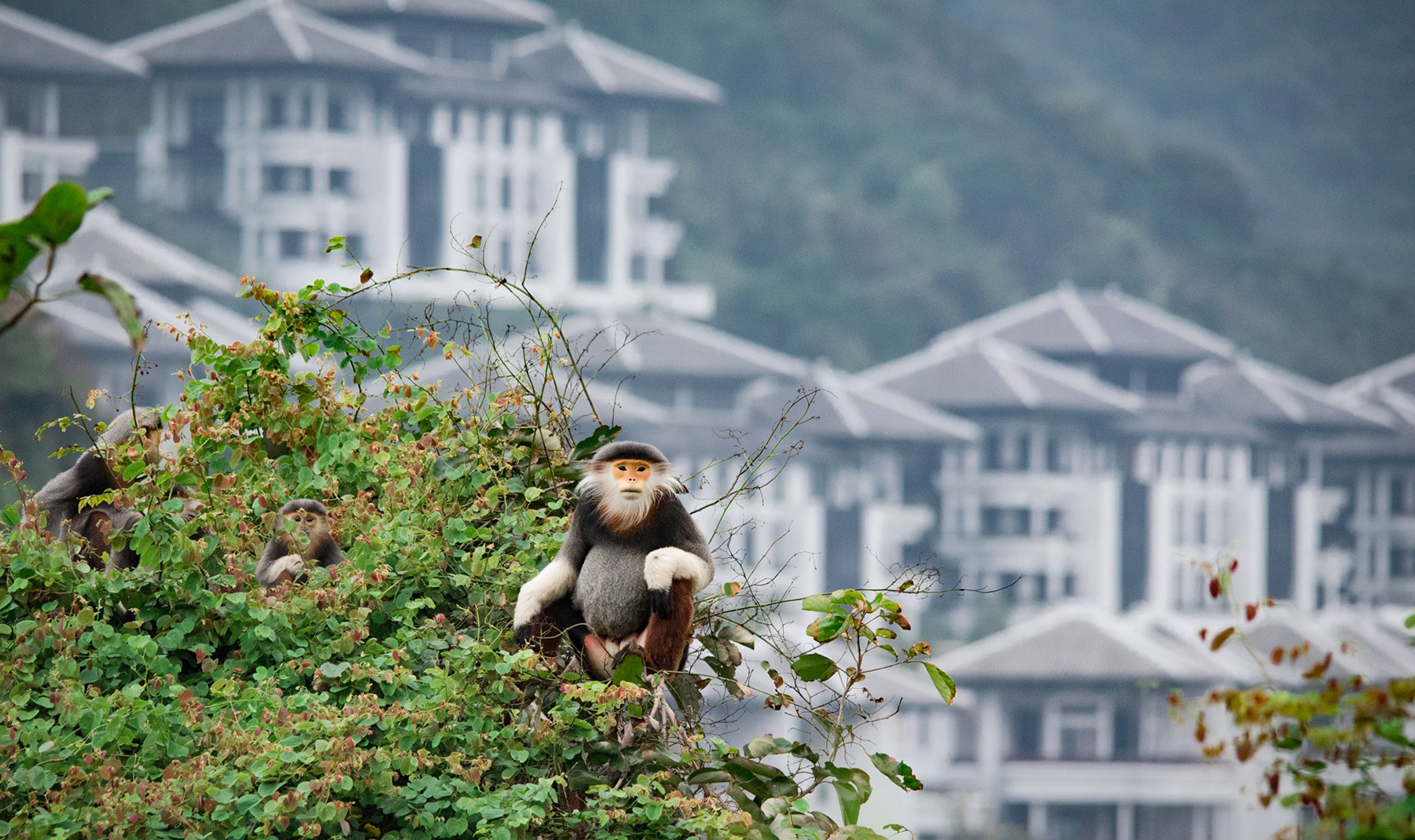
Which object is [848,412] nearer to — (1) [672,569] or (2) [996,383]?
(2) [996,383]

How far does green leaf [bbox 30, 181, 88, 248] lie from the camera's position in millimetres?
1640

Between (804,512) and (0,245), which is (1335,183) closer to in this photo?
(804,512)

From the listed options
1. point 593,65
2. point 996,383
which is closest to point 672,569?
point 996,383

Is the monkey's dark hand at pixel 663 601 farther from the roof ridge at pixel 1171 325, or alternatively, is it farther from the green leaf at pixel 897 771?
the roof ridge at pixel 1171 325

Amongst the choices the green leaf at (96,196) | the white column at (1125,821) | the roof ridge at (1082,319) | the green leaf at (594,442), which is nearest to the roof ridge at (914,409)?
the roof ridge at (1082,319)

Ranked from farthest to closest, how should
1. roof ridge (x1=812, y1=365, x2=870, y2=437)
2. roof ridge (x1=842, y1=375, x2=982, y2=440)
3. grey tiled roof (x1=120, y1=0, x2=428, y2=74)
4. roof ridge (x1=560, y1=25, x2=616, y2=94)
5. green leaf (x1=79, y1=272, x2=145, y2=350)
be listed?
roof ridge (x1=560, y1=25, x2=616, y2=94), grey tiled roof (x1=120, y1=0, x2=428, y2=74), roof ridge (x1=842, y1=375, x2=982, y2=440), roof ridge (x1=812, y1=365, x2=870, y2=437), green leaf (x1=79, y1=272, x2=145, y2=350)

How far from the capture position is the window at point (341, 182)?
3978cm

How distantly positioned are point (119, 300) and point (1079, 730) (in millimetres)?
31646

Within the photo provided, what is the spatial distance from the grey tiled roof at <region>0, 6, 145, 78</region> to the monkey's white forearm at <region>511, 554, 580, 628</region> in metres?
37.9

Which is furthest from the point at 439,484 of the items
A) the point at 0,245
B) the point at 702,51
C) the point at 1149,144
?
the point at 1149,144

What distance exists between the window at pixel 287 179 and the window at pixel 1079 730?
21.6 meters

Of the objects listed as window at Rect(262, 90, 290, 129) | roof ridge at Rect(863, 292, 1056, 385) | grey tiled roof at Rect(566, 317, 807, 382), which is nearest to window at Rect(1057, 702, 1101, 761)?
grey tiled roof at Rect(566, 317, 807, 382)

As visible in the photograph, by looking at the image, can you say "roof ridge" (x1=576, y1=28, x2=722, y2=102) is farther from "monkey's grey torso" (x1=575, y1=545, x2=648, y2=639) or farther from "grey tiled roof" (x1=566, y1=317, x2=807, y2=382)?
"monkey's grey torso" (x1=575, y1=545, x2=648, y2=639)

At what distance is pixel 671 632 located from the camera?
2.68m
